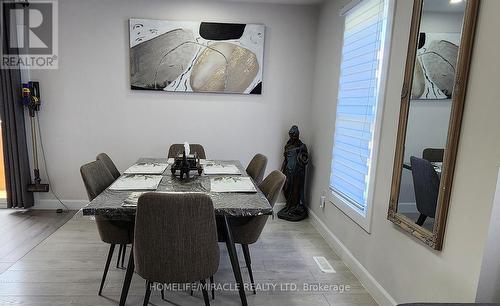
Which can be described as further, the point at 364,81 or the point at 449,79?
the point at 364,81

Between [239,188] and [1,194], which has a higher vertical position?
[239,188]

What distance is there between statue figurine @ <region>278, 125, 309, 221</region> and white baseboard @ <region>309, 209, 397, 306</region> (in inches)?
13.6

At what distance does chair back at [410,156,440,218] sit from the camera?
156cm

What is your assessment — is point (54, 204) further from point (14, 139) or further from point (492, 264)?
point (492, 264)

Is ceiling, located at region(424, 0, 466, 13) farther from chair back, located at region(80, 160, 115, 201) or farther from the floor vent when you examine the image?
chair back, located at region(80, 160, 115, 201)

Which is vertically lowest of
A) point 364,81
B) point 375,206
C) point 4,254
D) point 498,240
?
point 4,254

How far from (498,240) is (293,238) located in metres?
1.95

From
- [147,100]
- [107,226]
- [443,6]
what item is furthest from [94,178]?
[443,6]

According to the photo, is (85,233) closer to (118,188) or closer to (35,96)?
(118,188)

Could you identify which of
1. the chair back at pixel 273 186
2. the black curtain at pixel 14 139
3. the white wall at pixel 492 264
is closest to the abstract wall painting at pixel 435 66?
the white wall at pixel 492 264

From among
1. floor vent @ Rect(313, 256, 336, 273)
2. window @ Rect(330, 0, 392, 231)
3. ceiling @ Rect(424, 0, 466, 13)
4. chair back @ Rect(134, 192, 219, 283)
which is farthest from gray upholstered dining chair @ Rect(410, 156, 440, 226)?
chair back @ Rect(134, 192, 219, 283)

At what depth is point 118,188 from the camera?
1919 mm

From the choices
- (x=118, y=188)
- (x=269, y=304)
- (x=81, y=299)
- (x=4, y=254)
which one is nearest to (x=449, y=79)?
(x=269, y=304)

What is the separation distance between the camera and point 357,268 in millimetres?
2334
